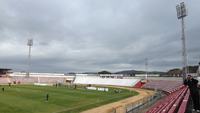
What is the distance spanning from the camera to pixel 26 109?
48.2 m

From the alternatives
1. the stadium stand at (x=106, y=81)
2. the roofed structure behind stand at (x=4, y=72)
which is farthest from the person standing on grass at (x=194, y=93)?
the roofed structure behind stand at (x=4, y=72)

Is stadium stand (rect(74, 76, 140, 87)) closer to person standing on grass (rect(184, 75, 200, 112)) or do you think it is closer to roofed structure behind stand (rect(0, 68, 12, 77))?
roofed structure behind stand (rect(0, 68, 12, 77))

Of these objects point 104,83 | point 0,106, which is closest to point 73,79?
point 104,83

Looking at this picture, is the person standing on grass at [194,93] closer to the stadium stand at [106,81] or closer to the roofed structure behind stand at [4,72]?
the stadium stand at [106,81]

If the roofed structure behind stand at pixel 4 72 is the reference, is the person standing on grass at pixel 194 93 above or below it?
below

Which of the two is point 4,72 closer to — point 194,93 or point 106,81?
point 106,81

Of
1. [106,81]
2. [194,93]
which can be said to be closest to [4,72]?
[106,81]

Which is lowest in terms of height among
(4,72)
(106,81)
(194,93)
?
(194,93)

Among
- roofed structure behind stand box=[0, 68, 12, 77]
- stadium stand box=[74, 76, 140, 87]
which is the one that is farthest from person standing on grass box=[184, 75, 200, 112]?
roofed structure behind stand box=[0, 68, 12, 77]

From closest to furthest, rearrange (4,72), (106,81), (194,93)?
(194,93), (106,81), (4,72)

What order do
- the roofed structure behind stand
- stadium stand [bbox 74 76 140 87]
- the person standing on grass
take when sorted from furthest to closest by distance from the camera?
1. the roofed structure behind stand
2. stadium stand [bbox 74 76 140 87]
3. the person standing on grass

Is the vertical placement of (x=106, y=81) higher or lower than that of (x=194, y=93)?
higher

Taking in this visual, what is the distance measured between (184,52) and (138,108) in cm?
3181

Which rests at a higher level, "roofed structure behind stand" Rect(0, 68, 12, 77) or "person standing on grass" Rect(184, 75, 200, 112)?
"roofed structure behind stand" Rect(0, 68, 12, 77)
